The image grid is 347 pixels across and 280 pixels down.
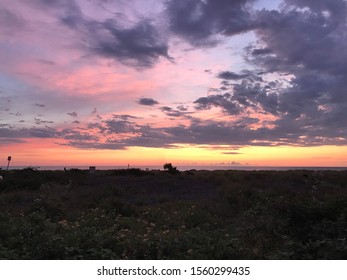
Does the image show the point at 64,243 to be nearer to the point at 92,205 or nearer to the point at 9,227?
the point at 9,227

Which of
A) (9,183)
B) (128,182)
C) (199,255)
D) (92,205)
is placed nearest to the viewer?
(199,255)

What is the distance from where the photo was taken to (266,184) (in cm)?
2611

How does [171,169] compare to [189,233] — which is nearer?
[189,233]

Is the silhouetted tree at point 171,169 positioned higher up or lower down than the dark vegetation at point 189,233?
higher up

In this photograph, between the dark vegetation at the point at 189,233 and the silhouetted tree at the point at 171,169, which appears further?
the silhouetted tree at the point at 171,169

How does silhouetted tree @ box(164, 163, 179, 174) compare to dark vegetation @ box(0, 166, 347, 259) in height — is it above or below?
above

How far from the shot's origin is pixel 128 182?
27.6 m

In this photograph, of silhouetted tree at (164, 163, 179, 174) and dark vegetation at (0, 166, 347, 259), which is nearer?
dark vegetation at (0, 166, 347, 259)
